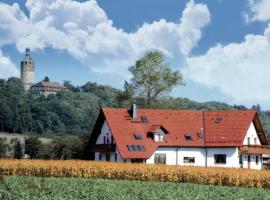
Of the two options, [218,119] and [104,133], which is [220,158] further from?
[104,133]

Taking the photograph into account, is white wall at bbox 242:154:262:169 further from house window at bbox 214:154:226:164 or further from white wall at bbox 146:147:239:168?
house window at bbox 214:154:226:164

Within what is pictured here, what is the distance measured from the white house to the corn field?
15683mm

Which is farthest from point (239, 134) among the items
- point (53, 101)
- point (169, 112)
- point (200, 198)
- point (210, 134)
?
point (53, 101)

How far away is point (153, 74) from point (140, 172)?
36.9 m

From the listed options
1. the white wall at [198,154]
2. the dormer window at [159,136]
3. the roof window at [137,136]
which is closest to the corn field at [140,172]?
the roof window at [137,136]

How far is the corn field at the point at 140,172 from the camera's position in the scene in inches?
1752

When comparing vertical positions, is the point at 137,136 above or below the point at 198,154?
above

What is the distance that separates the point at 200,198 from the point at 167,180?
57.7 feet

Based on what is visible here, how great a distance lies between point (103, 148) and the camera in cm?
6919

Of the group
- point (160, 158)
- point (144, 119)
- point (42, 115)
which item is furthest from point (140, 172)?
point (42, 115)

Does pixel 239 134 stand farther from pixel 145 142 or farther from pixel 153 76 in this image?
pixel 153 76

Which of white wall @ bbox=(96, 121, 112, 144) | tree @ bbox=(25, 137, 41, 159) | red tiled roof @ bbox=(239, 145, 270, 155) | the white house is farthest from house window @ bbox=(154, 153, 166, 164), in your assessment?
tree @ bbox=(25, 137, 41, 159)

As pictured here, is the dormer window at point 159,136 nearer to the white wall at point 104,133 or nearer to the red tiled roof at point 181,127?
the red tiled roof at point 181,127

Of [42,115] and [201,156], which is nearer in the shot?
[201,156]
